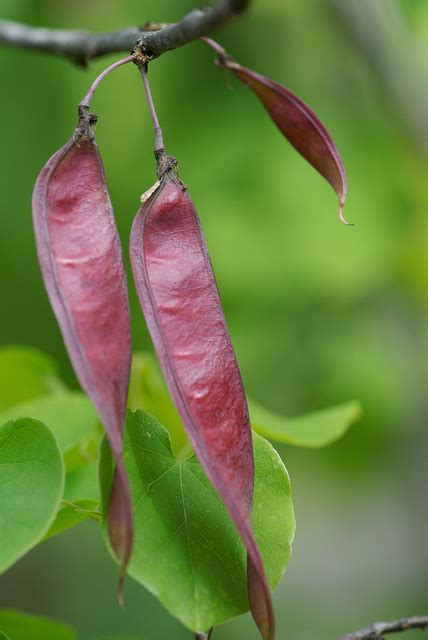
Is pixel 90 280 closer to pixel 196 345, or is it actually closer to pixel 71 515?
pixel 196 345

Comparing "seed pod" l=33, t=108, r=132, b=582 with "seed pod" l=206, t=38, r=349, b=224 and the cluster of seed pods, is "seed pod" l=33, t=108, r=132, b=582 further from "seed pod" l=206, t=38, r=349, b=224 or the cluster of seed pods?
"seed pod" l=206, t=38, r=349, b=224

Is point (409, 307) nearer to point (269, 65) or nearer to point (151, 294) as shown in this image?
point (269, 65)

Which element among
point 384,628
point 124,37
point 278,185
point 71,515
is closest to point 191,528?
point 71,515

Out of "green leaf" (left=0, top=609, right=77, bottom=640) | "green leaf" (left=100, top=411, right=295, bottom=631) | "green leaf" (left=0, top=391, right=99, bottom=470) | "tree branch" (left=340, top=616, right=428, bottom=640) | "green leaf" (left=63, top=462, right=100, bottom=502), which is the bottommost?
"tree branch" (left=340, top=616, right=428, bottom=640)

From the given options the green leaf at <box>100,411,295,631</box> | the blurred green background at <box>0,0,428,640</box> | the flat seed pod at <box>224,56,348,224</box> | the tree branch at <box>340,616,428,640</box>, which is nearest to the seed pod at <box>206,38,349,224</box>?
the flat seed pod at <box>224,56,348,224</box>

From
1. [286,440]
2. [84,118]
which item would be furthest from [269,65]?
[84,118]

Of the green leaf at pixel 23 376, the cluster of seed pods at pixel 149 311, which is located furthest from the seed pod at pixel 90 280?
the green leaf at pixel 23 376
